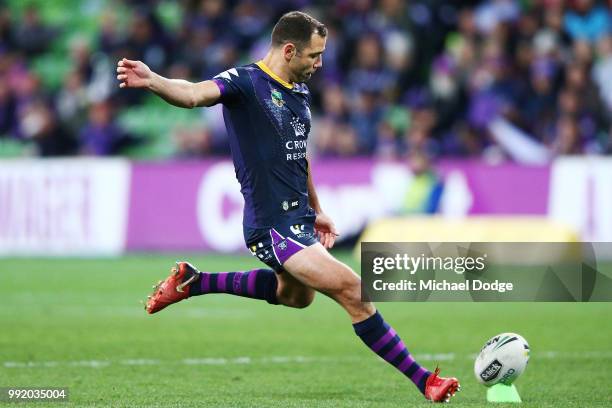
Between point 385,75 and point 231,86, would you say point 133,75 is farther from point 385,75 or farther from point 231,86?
point 385,75

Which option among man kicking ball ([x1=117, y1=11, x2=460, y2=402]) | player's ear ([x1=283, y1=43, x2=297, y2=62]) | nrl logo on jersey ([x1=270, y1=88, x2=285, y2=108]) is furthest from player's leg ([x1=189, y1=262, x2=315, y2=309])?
player's ear ([x1=283, y1=43, x2=297, y2=62])

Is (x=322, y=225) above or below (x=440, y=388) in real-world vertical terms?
above

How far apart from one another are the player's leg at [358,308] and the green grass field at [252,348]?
165 millimetres

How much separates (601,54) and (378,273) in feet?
37.2

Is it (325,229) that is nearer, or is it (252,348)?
(325,229)

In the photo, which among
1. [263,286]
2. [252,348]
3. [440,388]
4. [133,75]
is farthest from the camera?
[252,348]

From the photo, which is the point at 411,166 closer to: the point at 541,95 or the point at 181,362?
the point at 541,95

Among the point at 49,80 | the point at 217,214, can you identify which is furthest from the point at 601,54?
the point at 49,80

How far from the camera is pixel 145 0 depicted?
22.4 metres

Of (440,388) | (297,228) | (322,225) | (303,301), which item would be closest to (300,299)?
(303,301)

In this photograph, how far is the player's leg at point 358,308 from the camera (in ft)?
21.9

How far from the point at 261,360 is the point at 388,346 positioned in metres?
2.12

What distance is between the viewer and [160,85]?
6223mm

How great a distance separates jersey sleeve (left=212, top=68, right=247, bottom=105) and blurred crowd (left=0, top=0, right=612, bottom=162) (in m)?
9.71
